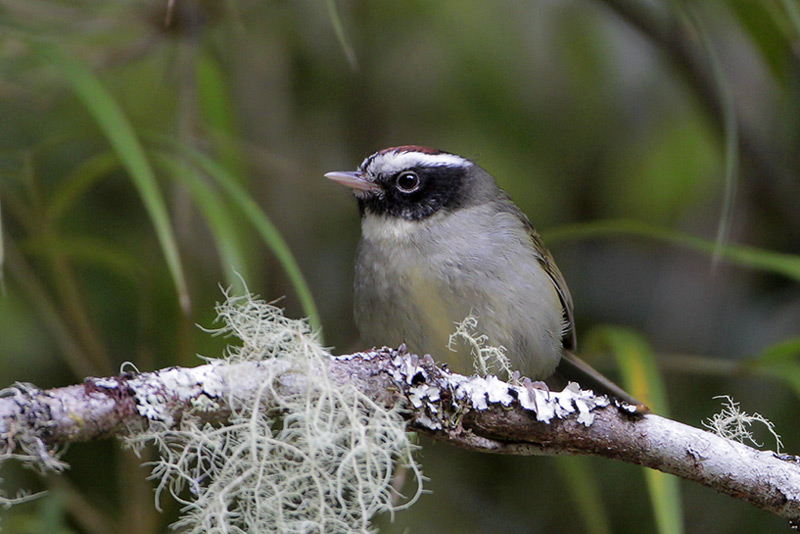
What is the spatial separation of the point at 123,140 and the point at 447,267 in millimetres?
1122

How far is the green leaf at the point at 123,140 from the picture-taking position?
7.99 feet

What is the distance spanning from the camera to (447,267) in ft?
9.73

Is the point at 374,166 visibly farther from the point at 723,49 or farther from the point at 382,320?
the point at 723,49

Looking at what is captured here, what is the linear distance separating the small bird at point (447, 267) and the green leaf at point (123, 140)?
764mm

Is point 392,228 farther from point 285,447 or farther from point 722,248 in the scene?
point 285,447

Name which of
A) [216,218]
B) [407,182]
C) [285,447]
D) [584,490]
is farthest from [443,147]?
[285,447]

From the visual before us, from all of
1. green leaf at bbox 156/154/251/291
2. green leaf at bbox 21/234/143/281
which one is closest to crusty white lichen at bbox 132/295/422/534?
green leaf at bbox 156/154/251/291

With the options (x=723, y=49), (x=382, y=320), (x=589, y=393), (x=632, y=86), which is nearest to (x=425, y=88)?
(x=632, y=86)

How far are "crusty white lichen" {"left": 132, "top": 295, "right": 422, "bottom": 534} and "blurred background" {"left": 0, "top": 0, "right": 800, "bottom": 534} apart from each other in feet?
3.87

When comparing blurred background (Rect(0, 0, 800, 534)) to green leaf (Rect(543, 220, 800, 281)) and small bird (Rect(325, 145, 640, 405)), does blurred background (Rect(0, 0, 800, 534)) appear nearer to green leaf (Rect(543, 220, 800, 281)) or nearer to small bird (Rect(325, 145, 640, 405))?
green leaf (Rect(543, 220, 800, 281))

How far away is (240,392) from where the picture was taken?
1.73 metres

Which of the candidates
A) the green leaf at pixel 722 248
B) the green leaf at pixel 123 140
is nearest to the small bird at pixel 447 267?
the green leaf at pixel 722 248

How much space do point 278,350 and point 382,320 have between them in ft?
3.97

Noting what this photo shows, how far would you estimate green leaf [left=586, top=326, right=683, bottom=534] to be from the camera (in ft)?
8.01
